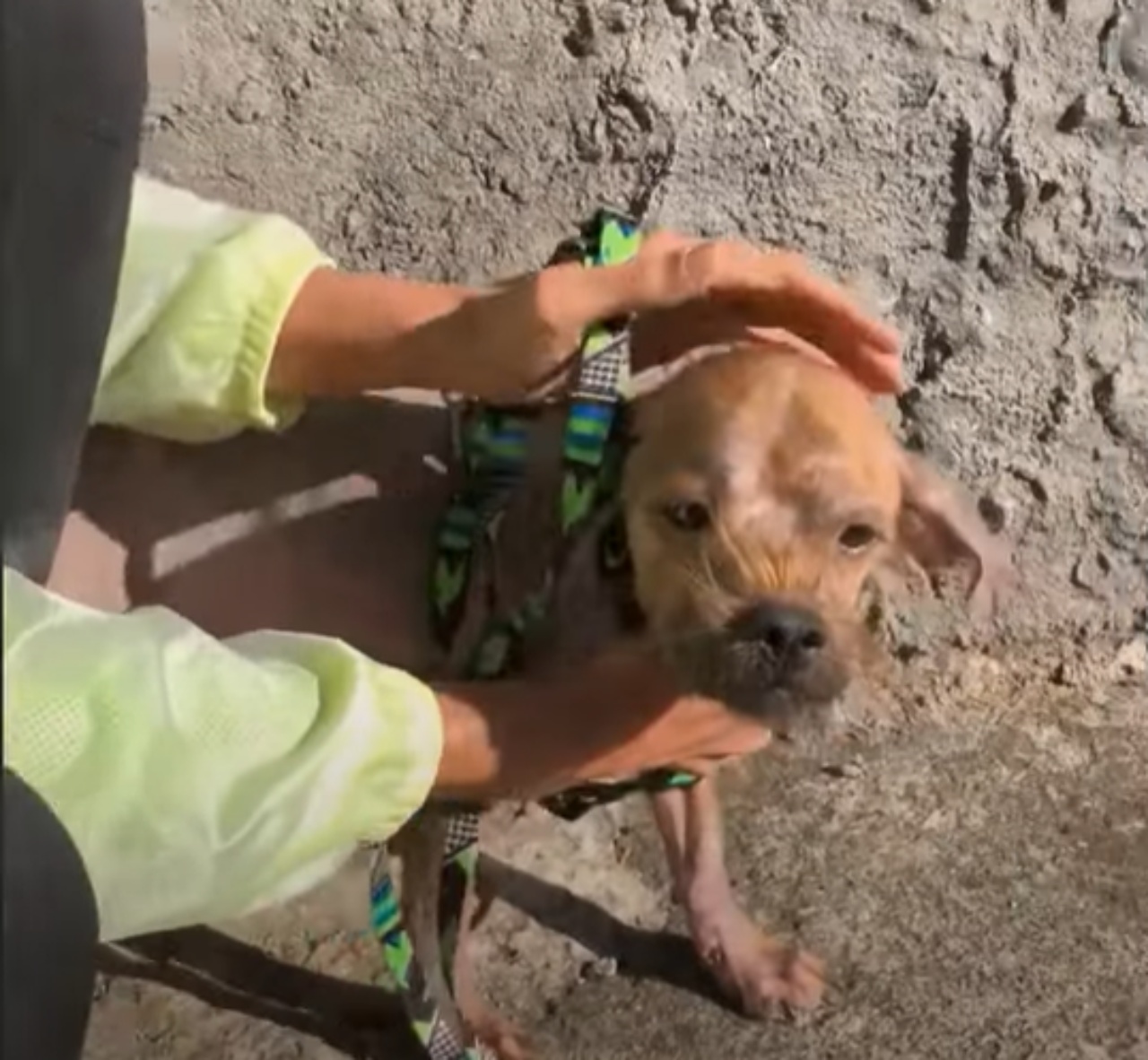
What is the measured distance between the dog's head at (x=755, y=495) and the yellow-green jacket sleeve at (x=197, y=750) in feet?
1.05

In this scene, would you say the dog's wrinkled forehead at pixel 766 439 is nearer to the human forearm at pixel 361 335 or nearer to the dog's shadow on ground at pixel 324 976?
the human forearm at pixel 361 335

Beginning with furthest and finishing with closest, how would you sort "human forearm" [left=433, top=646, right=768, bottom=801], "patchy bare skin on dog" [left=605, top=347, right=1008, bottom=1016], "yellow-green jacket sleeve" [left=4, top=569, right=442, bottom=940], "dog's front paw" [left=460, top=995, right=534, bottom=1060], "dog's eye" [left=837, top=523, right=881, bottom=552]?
"dog's front paw" [left=460, top=995, right=534, bottom=1060], "dog's eye" [left=837, top=523, right=881, bottom=552], "patchy bare skin on dog" [left=605, top=347, right=1008, bottom=1016], "human forearm" [left=433, top=646, right=768, bottom=801], "yellow-green jacket sleeve" [left=4, top=569, right=442, bottom=940]

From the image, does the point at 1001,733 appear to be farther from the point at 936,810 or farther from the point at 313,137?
the point at 313,137

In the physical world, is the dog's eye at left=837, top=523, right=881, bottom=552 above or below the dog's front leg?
above

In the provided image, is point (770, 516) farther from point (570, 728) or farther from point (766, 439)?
point (570, 728)

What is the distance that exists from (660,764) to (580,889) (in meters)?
0.45

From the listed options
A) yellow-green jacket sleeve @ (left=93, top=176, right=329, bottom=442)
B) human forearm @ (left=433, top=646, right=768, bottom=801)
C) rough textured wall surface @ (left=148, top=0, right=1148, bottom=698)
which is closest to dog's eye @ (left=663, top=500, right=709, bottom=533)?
human forearm @ (left=433, top=646, right=768, bottom=801)

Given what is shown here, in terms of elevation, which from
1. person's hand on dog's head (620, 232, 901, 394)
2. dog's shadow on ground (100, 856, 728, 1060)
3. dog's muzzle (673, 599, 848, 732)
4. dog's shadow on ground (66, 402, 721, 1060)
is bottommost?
dog's shadow on ground (100, 856, 728, 1060)

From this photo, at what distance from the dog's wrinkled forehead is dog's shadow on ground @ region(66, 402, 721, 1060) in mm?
255

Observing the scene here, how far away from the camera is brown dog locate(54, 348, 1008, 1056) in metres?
1.57

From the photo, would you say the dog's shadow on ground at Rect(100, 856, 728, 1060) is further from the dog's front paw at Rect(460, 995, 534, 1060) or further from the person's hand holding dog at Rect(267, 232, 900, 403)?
the person's hand holding dog at Rect(267, 232, 900, 403)

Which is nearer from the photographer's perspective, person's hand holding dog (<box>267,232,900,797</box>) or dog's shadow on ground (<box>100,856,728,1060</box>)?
person's hand holding dog (<box>267,232,900,797</box>)

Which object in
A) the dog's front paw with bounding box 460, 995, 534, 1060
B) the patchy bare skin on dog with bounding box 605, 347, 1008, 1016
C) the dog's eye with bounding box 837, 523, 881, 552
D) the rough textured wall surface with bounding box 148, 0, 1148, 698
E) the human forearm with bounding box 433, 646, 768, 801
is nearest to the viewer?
the human forearm with bounding box 433, 646, 768, 801

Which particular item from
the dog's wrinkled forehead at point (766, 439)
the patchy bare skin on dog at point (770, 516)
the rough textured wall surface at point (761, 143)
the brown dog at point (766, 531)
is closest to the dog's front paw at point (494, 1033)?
the brown dog at point (766, 531)
